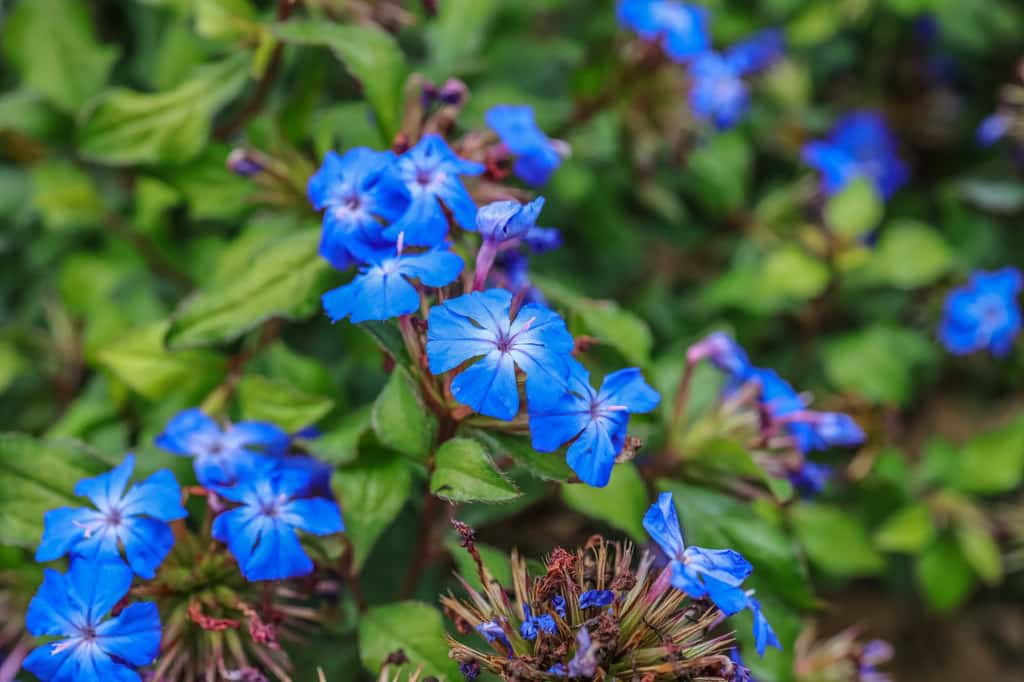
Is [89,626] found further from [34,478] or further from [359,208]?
[359,208]

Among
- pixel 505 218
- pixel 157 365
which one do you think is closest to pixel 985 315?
pixel 505 218

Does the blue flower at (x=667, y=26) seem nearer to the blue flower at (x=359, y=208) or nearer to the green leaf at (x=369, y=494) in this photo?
the blue flower at (x=359, y=208)

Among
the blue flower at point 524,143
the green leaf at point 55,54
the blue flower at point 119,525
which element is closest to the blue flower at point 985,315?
the blue flower at point 524,143

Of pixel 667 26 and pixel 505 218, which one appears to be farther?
pixel 667 26

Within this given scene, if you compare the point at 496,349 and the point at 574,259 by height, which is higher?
the point at 496,349

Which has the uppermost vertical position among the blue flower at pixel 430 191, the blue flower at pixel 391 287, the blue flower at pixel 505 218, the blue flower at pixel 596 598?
the blue flower at pixel 505 218

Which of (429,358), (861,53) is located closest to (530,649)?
→ (429,358)

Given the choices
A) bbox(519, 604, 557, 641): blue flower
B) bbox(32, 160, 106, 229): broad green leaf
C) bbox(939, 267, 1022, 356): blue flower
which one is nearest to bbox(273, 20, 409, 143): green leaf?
bbox(32, 160, 106, 229): broad green leaf
